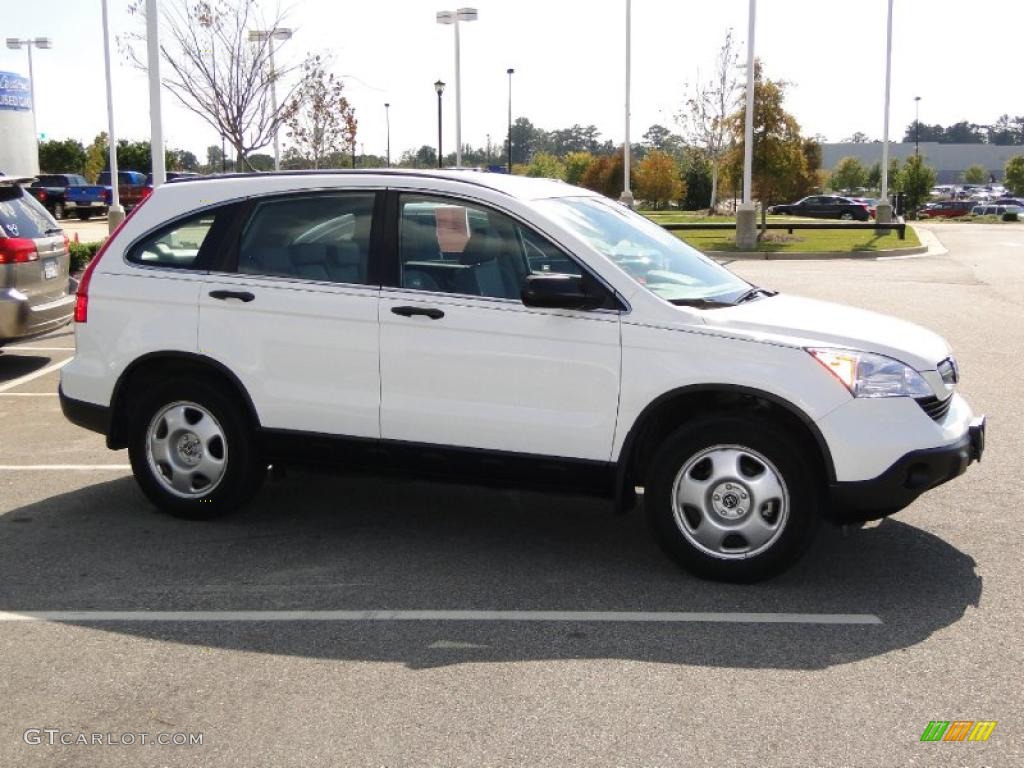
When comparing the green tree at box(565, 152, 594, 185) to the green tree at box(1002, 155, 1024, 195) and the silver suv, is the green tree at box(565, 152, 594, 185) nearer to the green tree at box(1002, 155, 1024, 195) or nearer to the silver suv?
the green tree at box(1002, 155, 1024, 195)

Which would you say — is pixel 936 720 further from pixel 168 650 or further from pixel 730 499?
pixel 168 650

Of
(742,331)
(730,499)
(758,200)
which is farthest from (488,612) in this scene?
(758,200)

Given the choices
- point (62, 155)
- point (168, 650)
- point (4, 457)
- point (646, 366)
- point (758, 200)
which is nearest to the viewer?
point (168, 650)

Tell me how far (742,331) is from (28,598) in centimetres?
Answer: 342

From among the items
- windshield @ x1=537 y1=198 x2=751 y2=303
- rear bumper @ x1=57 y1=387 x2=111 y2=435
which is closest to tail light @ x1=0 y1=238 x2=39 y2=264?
rear bumper @ x1=57 y1=387 x2=111 y2=435

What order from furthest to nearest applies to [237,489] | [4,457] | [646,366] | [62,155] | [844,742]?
[62,155] → [4,457] → [237,489] → [646,366] → [844,742]

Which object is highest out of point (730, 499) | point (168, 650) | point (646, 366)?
point (646, 366)

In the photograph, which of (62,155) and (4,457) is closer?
(4,457)

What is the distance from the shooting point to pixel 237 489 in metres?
6.32

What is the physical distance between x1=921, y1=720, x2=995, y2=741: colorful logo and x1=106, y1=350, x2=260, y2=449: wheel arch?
3.65m

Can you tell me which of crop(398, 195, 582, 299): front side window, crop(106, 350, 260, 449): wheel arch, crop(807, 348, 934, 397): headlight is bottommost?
crop(106, 350, 260, 449): wheel arch

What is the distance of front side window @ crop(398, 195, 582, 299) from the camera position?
5.73m

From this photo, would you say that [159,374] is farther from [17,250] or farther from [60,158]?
[60,158]

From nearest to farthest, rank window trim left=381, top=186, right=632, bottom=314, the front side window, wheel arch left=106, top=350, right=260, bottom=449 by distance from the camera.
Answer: window trim left=381, top=186, right=632, bottom=314 → the front side window → wheel arch left=106, top=350, right=260, bottom=449
